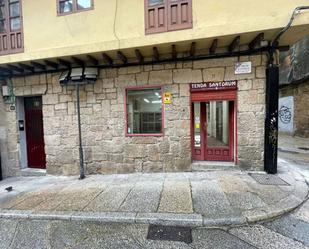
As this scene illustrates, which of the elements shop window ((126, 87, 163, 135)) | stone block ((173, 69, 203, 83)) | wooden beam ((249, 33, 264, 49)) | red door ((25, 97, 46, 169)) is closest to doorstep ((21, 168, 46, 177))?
red door ((25, 97, 46, 169))

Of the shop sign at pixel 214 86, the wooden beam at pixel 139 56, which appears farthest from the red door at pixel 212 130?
the wooden beam at pixel 139 56

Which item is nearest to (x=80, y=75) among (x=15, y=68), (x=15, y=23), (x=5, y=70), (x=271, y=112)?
(x=15, y=68)

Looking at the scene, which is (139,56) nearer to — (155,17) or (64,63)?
(155,17)

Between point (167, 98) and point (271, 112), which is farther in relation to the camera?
point (167, 98)

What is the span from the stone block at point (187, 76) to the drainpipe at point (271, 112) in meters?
1.72

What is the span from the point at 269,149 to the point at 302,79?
8099mm

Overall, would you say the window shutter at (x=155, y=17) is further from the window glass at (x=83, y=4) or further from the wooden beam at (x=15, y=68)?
the wooden beam at (x=15, y=68)

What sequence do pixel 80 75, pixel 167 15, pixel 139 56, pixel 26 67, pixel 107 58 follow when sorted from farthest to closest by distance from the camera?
pixel 26 67
pixel 80 75
pixel 107 58
pixel 139 56
pixel 167 15

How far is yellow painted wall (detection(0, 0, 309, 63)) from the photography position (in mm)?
4523

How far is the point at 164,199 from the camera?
4133mm

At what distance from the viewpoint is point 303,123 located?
37.7 ft

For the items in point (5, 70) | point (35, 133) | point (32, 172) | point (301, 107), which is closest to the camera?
point (5, 70)

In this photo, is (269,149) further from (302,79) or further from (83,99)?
(302,79)

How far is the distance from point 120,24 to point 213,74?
2826 mm
